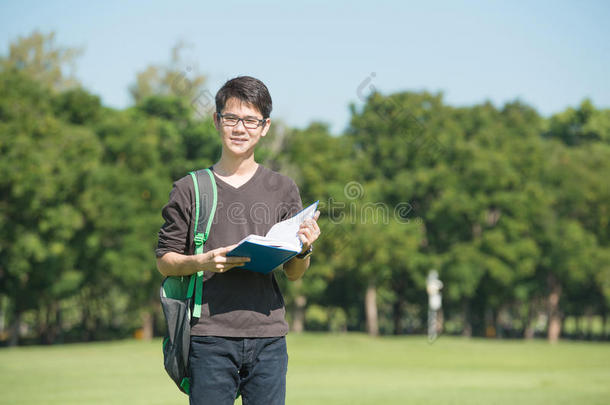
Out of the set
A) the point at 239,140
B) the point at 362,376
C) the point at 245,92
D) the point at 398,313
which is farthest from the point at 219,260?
the point at 398,313

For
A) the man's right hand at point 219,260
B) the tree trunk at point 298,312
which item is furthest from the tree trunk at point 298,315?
the man's right hand at point 219,260

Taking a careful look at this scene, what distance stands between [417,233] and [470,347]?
10.8 metres

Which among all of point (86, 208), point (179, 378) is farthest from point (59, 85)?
point (179, 378)

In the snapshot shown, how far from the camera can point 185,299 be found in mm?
3316

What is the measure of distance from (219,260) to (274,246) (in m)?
0.25

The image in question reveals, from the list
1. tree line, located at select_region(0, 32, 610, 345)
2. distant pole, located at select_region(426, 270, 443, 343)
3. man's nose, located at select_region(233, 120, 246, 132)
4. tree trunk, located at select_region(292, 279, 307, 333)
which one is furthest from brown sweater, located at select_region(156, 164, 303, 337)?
tree trunk, located at select_region(292, 279, 307, 333)

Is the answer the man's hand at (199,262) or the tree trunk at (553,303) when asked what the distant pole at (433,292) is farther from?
the man's hand at (199,262)

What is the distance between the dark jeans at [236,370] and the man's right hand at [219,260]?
34 cm

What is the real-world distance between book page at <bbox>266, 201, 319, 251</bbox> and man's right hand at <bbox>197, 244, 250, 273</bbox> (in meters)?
0.18

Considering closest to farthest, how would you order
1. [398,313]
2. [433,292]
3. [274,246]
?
[274,246] → [433,292] → [398,313]

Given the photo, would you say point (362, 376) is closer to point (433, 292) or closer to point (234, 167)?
point (234, 167)

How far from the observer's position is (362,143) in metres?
51.8

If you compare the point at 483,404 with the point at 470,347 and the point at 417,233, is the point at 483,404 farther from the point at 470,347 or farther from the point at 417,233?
the point at 417,233

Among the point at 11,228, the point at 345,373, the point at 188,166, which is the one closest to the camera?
the point at 345,373
